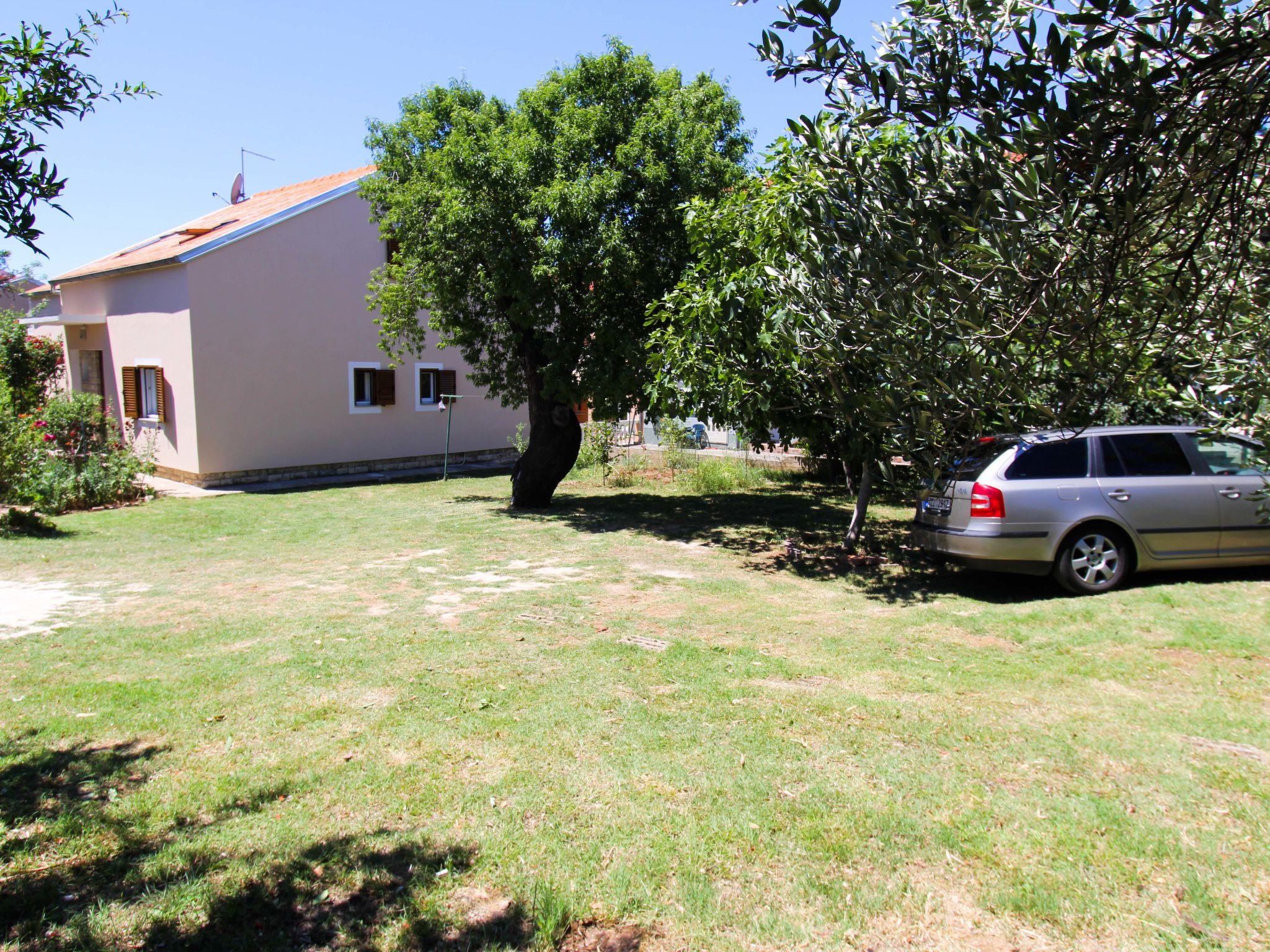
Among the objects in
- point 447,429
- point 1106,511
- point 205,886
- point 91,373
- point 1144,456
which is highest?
point 1144,456

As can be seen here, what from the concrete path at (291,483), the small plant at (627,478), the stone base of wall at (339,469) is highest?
the small plant at (627,478)

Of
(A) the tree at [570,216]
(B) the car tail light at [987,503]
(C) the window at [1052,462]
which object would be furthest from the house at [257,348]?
(C) the window at [1052,462]

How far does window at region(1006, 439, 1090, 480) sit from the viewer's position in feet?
25.9

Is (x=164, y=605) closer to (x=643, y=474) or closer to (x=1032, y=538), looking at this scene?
(x=1032, y=538)

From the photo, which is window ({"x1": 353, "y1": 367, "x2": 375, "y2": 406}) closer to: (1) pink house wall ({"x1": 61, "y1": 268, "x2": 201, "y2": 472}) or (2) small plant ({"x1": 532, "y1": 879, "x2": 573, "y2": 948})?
(1) pink house wall ({"x1": 61, "y1": 268, "x2": 201, "y2": 472})

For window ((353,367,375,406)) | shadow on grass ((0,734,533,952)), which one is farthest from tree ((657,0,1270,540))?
window ((353,367,375,406))

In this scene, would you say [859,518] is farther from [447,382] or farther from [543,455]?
[447,382]

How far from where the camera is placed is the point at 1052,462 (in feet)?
26.1

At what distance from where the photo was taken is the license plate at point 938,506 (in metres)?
8.23

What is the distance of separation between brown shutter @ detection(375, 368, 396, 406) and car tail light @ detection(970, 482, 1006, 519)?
1483 cm

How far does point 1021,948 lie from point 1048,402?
2089 mm

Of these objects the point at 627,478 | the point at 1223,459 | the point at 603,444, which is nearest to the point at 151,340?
the point at 603,444

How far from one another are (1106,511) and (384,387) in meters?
15.7

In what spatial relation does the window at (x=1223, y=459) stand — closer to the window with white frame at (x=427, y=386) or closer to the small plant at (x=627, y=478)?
the small plant at (x=627, y=478)
